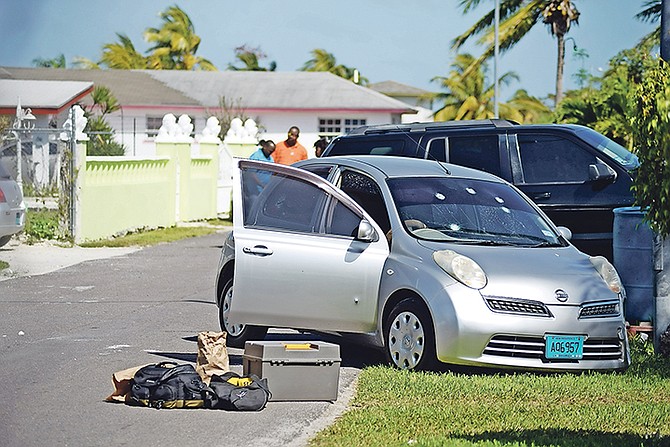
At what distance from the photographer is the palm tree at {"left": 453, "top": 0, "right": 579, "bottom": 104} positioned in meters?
41.9

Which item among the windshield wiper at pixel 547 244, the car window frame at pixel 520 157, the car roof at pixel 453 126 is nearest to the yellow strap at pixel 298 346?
the windshield wiper at pixel 547 244

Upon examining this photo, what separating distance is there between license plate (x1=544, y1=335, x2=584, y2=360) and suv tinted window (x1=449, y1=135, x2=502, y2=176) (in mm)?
5056

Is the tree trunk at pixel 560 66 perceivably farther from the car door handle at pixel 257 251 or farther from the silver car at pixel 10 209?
the car door handle at pixel 257 251

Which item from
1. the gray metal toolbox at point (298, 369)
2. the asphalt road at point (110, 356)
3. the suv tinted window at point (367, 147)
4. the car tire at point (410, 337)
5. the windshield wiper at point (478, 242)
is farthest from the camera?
the suv tinted window at point (367, 147)

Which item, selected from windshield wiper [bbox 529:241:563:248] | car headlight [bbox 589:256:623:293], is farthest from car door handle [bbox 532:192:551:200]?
car headlight [bbox 589:256:623:293]

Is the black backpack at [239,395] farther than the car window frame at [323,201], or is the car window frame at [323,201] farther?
the car window frame at [323,201]

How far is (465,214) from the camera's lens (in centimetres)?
1037

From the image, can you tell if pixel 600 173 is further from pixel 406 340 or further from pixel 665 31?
pixel 406 340

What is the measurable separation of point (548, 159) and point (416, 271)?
199 inches

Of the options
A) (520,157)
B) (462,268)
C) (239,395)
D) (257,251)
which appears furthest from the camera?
(520,157)

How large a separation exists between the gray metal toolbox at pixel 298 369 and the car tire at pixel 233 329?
2.15 meters

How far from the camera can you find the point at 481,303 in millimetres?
9086

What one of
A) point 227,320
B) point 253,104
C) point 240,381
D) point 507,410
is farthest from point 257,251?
point 253,104

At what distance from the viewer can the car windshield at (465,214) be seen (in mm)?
10094
